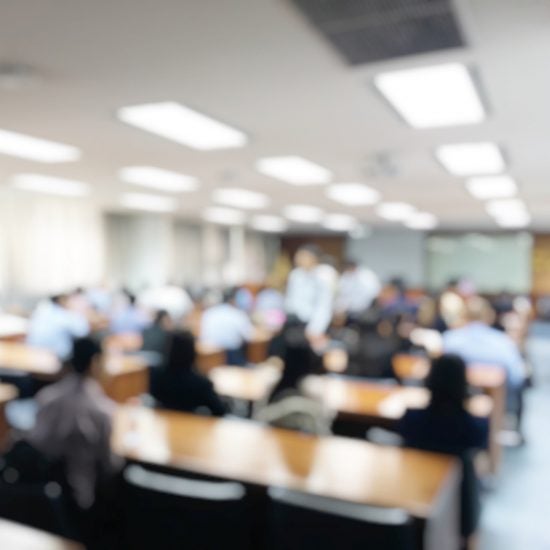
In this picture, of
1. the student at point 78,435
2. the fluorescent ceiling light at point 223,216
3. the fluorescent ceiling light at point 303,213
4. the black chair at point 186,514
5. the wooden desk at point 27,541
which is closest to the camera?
the wooden desk at point 27,541

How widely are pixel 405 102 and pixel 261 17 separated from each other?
1496mm

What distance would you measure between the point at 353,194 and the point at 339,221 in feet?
15.2

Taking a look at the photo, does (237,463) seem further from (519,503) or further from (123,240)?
(123,240)

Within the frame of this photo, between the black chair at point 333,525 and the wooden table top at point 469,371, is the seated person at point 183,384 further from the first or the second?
the black chair at point 333,525

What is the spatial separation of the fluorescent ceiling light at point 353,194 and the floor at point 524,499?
3.32 m

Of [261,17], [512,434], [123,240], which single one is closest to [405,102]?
[261,17]

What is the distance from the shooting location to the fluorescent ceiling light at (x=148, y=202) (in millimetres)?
8195

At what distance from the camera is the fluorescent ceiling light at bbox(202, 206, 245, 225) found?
10227mm

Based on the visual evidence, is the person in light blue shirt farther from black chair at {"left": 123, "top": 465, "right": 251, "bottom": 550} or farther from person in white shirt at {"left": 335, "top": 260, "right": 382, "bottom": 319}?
person in white shirt at {"left": 335, "top": 260, "right": 382, "bottom": 319}

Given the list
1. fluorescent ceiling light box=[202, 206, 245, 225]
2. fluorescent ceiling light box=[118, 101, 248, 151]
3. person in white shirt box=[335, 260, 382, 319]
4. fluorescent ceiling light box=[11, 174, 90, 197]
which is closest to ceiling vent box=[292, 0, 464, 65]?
fluorescent ceiling light box=[118, 101, 248, 151]

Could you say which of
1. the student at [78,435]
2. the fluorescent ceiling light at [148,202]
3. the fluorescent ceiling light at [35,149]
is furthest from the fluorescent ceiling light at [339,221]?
the student at [78,435]

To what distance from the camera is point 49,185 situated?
739 centimetres

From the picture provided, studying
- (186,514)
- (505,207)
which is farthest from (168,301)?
Answer: (186,514)

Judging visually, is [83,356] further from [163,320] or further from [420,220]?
[420,220]
